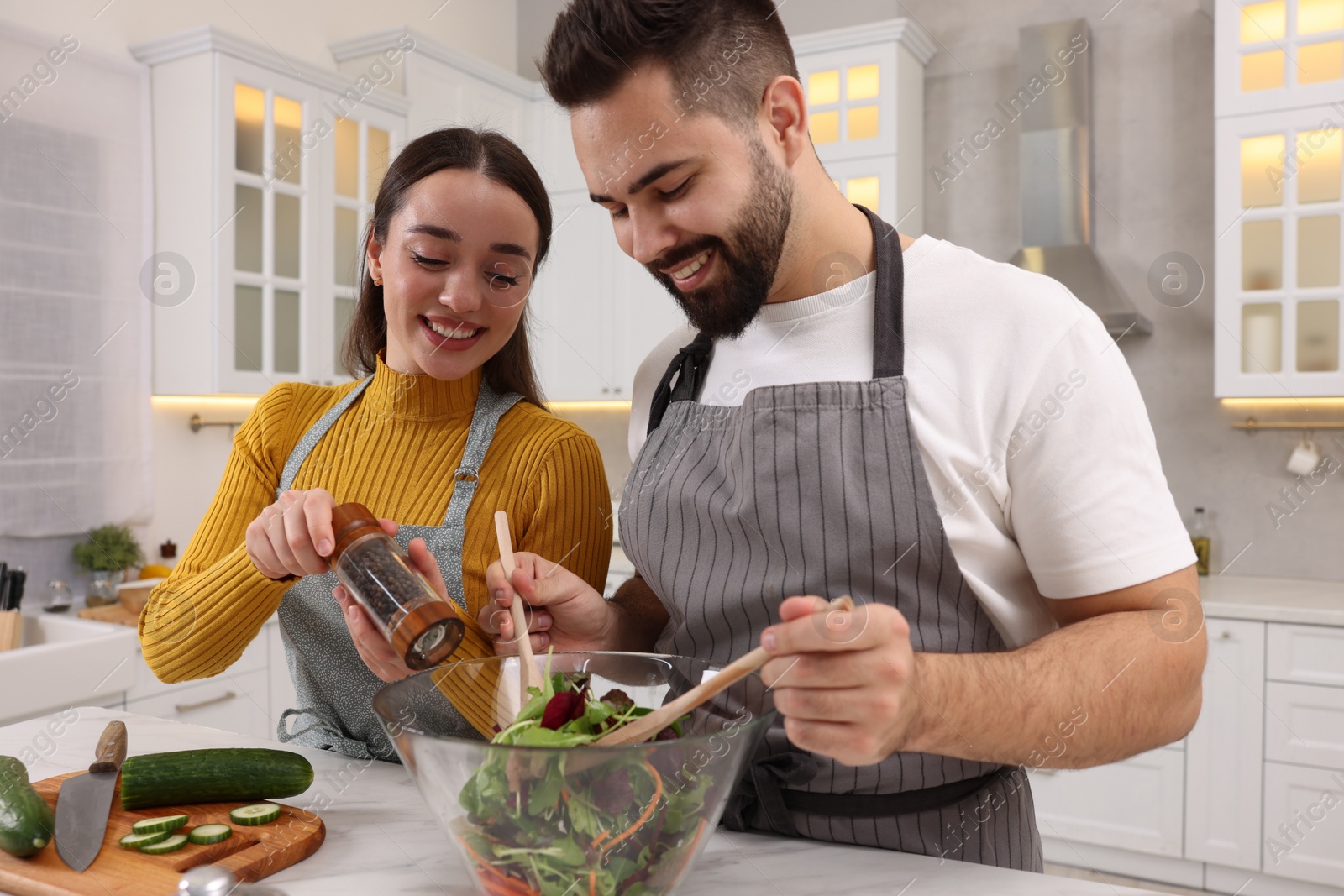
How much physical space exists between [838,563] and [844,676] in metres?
0.32

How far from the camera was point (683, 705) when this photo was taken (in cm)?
73

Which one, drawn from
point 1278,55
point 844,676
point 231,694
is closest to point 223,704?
point 231,694

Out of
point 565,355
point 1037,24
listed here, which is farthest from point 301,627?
point 1037,24

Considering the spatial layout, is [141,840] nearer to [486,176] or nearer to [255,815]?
[255,815]

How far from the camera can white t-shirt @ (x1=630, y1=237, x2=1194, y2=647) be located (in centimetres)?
89

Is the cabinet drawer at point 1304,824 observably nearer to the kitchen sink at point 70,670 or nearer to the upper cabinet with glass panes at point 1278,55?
the upper cabinet with glass panes at point 1278,55

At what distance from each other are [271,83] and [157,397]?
3.25 feet

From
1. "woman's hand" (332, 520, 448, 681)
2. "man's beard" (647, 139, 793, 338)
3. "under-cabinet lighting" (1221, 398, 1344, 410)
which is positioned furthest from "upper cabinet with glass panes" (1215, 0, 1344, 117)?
"woman's hand" (332, 520, 448, 681)

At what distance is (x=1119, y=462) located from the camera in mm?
896

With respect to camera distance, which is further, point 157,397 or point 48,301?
point 157,397

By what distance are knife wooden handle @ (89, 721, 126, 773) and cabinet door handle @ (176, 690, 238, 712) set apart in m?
1.66

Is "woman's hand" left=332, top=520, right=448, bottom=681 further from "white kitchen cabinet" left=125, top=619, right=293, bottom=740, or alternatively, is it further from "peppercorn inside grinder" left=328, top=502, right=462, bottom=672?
"white kitchen cabinet" left=125, top=619, right=293, bottom=740

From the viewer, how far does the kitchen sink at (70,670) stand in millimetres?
2109

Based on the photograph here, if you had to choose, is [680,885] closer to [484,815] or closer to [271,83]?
[484,815]
